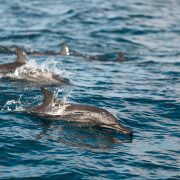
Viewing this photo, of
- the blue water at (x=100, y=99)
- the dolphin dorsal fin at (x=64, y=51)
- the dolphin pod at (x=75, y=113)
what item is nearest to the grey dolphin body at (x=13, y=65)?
the blue water at (x=100, y=99)

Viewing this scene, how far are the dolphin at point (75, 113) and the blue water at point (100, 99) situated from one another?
26cm

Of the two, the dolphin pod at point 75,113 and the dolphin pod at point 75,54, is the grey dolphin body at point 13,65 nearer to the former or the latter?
the dolphin pod at point 75,113

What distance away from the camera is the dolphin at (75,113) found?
45.5 feet

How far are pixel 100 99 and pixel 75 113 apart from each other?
8.47 feet

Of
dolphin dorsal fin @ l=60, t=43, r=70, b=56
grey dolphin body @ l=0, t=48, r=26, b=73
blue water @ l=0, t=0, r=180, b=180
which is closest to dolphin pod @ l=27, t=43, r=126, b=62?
dolphin dorsal fin @ l=60, t=43, r=70, b=56

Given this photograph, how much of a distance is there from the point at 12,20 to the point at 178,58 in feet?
37.5

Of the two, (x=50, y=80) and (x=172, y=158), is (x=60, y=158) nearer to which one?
(x=172, y=158)

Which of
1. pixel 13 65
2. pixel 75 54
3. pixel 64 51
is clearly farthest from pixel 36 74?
pixel 75 54

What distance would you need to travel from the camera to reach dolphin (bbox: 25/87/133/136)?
45.5ft

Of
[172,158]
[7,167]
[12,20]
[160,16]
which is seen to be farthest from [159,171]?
[160,16]


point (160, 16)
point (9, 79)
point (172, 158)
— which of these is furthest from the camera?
point (160, 16)

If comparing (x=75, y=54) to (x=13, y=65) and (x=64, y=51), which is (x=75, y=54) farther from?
(x=13, y=65)

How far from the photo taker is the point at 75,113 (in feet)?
46.4

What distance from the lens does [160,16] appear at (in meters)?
35.3
